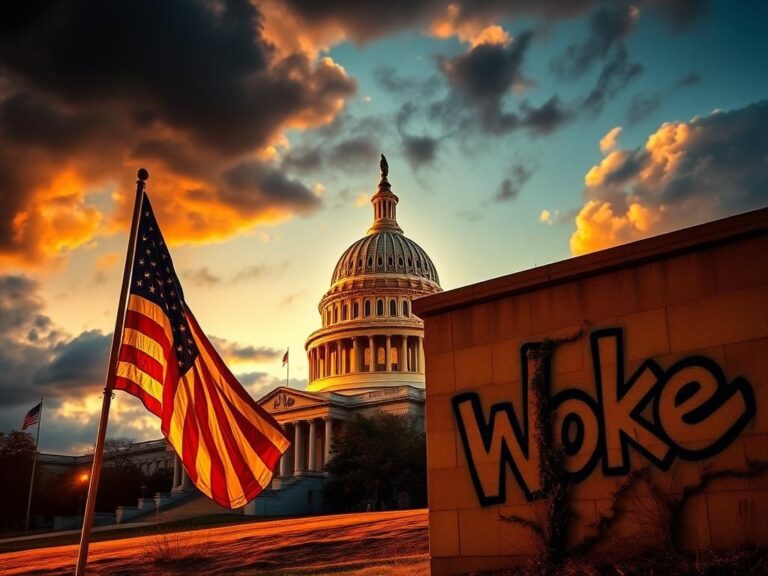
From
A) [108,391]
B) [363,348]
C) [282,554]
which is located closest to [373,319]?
[363,348]

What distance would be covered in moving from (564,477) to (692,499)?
6.83 feet


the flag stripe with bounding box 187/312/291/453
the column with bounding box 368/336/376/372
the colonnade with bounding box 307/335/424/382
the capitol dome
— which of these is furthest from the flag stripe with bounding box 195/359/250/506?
the column with bounding box 368/336/376/372

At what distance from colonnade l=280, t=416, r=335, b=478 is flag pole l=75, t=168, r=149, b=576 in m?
75.4

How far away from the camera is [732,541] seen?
11.7 metres

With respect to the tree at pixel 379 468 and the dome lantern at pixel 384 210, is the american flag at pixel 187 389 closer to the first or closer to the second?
the tree at pixel 379 468

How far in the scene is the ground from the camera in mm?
20609

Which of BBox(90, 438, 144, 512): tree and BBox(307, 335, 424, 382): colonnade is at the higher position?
BBox(307, 335, 424, 382): colonnade

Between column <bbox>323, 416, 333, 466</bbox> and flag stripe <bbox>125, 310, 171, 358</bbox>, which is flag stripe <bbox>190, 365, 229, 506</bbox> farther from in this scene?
column <bbox>323, 416, 333, 466</bbox>

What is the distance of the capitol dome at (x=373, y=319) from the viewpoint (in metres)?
107

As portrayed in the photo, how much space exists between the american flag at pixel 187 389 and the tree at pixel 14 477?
78016mm

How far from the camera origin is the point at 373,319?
11062 centimetres

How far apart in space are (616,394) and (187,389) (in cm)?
674

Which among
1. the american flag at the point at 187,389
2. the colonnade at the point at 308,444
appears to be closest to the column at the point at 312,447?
the colonnade at the point at 308,444

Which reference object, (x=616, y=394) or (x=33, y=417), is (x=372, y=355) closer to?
(x=33, y=417)
